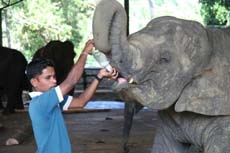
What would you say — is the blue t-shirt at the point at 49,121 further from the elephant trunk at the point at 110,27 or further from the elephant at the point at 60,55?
the elephant at the point at 60,55

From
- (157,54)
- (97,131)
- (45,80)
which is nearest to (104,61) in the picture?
(157,54)

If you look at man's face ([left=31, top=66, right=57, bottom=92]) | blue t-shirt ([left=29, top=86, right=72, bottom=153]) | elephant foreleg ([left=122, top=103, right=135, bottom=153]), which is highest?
man's face ([left=31, top=66, right=57, bottom=92])

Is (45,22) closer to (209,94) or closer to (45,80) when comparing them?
(45,80)

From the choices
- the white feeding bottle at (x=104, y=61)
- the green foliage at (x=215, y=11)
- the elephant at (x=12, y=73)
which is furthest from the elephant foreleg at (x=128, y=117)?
the green foliage at (x=215, y=11)

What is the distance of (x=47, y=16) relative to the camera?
18547 millimetres

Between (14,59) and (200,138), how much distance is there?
22.0 feet

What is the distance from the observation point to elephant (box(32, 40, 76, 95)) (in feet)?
30.3

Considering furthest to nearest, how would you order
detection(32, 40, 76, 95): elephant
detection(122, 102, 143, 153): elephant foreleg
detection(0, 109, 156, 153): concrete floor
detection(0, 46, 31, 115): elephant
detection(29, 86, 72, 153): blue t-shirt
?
detection(0, 46, 31, 115): elephant < detection(32, 40, 76, 95): elephant < detection(0, 109, 156, 153): concrete floor < detection(122, 102, 143, 153): elephant foreleg < detection(29, 86, 72, 153): blue t-shirt

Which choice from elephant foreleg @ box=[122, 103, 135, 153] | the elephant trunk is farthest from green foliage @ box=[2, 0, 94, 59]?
the elephant trunk

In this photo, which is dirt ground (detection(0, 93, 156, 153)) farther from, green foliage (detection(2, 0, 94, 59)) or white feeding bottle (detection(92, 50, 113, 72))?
green foliage (detection(2, 0, 94, 59))

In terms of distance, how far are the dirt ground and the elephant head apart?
275 cm

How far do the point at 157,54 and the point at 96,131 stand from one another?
434 centimetres

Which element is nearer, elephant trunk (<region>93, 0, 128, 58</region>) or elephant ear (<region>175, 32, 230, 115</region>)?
elephant trunk (<region>93, 0, 128, 58</region>)

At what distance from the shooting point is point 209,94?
3088 mm
